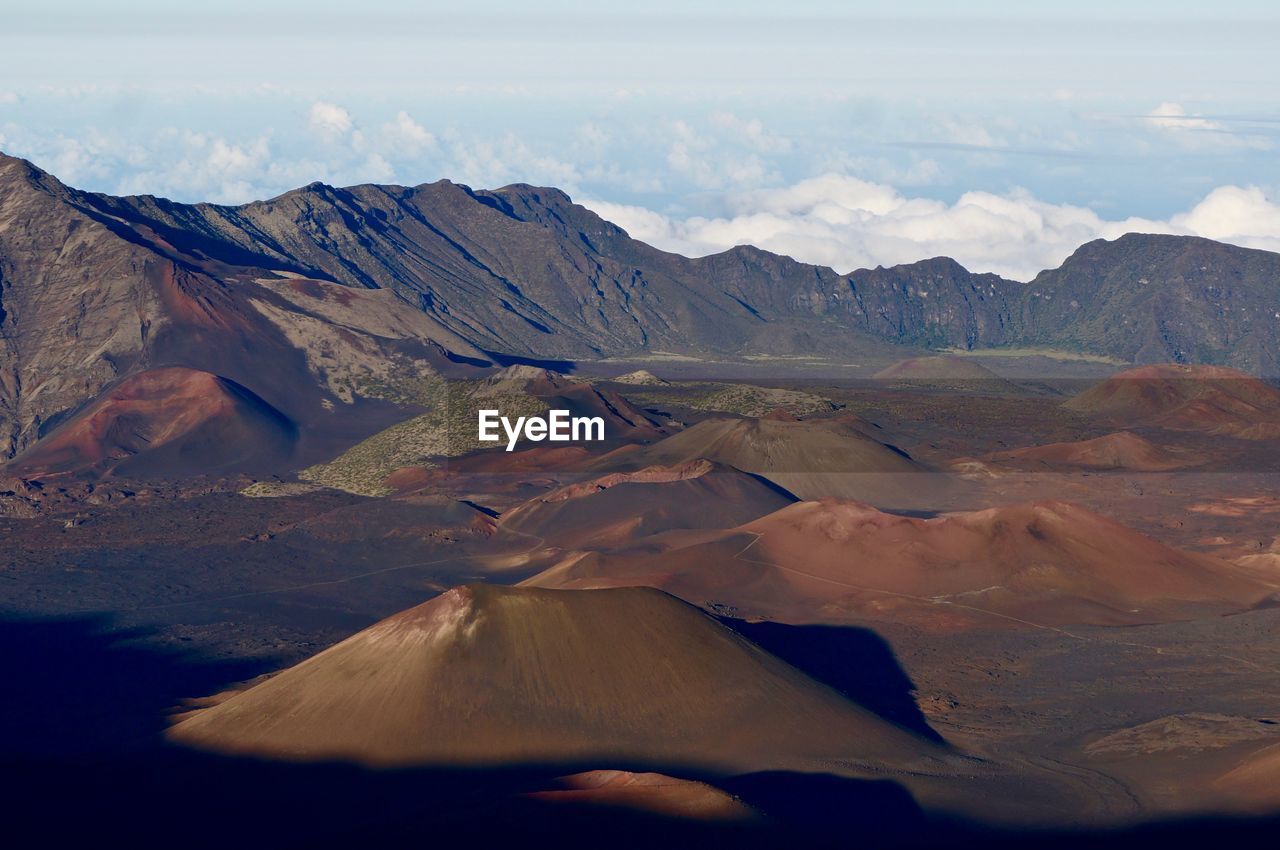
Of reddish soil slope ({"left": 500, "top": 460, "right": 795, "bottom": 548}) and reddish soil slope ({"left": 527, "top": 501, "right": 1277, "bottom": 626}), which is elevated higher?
reddish soil slope ({"left": 500, "top": 460, "right": 795, "bottom": 548})

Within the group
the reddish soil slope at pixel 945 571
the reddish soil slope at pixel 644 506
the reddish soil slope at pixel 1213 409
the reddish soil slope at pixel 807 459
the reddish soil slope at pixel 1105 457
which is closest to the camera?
the reddish soil slope at pixel 945 571

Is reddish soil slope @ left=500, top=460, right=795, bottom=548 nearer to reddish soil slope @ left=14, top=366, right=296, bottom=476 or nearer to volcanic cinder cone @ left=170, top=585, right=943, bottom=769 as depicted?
reddish soil slope @ left=14, top=366, right=296, bottom=476

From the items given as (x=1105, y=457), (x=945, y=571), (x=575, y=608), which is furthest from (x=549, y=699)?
(x=1105, y=457)

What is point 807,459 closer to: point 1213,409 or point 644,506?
point 644,506

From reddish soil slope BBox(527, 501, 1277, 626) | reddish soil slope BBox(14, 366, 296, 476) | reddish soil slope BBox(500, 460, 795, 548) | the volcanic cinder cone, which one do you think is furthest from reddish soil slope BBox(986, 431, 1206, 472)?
the volcanic cinder cone

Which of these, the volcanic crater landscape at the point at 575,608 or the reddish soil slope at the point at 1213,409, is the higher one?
the reddish soil slope at the point at 1213,409

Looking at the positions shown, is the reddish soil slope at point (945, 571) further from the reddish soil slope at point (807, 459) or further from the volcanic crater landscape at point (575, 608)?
the reddish soil slope at point (807, 459)

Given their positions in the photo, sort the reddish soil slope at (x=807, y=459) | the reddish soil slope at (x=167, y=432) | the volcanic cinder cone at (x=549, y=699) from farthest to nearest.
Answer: the reddish soil slope at (x=167, y=432) → the reddish soil slope at (x=807, y=459) → the volcanic cinder cone at (x=549, y=699)

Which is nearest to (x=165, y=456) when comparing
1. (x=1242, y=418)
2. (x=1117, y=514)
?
(x=1117, y=514)

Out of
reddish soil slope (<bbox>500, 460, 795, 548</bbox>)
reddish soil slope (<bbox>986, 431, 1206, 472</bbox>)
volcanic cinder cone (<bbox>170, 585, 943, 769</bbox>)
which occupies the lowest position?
volcanic cinder cone (<bbox>170, 585, 943, 769</bbox>)

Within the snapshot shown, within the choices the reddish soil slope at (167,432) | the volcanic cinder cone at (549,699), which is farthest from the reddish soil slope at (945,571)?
the reddish soil slope at (167,432)
